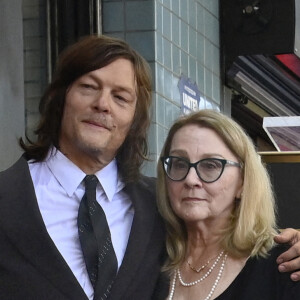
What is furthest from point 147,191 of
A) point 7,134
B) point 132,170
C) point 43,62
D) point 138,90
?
point 43,62

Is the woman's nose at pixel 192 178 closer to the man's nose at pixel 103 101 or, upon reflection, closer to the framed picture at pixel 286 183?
the man's nose at pixel 103 101

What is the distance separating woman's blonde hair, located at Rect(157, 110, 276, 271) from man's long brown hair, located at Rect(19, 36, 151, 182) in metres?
0.20

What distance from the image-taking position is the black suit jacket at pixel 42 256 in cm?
371

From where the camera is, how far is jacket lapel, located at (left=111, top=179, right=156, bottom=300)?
382 centimetres

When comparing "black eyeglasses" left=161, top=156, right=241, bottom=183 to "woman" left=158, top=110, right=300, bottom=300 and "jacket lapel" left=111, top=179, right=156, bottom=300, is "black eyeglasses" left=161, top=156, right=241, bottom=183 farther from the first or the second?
"jacket lapel" left=111, top=179, right=156, bottom=300

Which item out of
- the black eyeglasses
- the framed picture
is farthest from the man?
the framed picture

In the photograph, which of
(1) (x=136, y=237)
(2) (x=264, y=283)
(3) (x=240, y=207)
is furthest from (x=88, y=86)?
(2) (x=264, y=283)

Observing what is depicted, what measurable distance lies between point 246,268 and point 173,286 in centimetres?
26

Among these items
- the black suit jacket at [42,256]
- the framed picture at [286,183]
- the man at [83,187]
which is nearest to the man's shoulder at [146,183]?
the man at [83,187]

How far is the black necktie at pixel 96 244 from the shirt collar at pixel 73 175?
0.05 metres

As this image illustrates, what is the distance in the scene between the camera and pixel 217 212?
3.83m

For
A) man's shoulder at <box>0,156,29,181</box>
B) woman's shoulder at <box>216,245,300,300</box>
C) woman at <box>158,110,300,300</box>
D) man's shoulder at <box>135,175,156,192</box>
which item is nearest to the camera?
woman's shoulder at <box>216,245,300,300</box>

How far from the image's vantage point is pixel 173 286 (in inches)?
152

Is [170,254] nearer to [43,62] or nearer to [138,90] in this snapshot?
[138,90]
